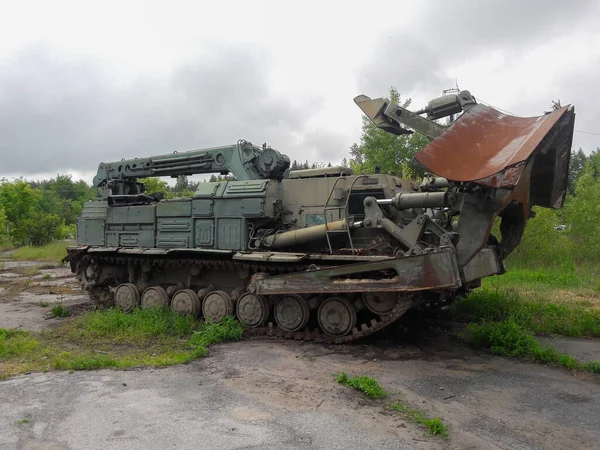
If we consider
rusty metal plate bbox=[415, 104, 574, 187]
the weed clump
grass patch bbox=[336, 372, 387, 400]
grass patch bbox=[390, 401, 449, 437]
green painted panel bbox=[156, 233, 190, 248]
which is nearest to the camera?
grass patch bbox=[390, 401, 449, 437]

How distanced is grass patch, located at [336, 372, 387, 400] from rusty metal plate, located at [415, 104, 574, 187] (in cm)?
289

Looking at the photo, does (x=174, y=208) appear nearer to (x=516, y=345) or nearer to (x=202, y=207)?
(x=202, y=207)

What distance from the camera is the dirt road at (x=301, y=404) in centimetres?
474

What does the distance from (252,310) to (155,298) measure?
2.77m

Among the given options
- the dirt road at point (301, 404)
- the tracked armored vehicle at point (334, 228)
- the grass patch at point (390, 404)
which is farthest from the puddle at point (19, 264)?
the grass patch at point (390, 404)

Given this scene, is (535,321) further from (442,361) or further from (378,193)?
→ (378,193)

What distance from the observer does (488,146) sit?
7.04m

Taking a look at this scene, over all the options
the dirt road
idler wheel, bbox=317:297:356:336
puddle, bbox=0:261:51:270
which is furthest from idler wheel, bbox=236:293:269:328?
puddle, bbox=0:261:51:270

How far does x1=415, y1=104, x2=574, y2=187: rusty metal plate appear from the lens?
6438mm

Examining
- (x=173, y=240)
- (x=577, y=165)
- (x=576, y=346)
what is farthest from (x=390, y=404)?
(x=577, y=165)

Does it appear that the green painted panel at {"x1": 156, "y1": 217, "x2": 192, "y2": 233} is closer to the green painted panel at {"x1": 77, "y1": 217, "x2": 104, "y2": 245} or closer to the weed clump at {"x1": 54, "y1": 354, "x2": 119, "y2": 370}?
the green painted panel at {"x1": 77, "y1": 217, "x2": 104, "y2": 245}

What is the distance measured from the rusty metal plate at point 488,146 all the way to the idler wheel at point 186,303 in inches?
231

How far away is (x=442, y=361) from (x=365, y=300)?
1.54 metres

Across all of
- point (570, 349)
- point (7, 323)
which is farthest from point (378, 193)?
point (7, 323)
